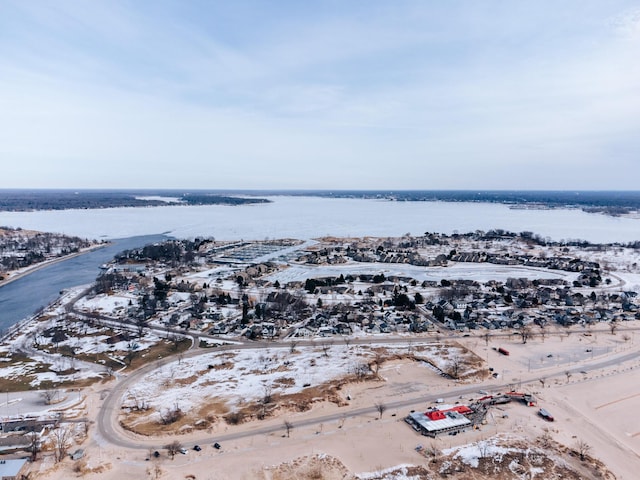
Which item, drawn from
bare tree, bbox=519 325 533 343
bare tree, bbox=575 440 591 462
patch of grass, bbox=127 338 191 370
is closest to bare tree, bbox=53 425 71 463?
patch of grass, bbox=127 338 191 370

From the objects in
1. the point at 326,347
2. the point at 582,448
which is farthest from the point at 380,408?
the point at 326,347

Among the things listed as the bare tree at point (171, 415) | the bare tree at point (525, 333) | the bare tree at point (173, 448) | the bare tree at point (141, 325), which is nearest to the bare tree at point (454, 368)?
the bare tree at point (525, 333)

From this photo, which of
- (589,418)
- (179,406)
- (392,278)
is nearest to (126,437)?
(179,406)

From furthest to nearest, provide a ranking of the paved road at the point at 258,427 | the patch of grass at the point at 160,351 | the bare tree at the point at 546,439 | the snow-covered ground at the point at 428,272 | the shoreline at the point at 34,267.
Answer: the snow-covered ground at the point at 428,272 → the shoreline at the point at 34,267 → the patch of grass at the point at 160,351 → the paved road at the point at 258,427 → the bare tree at the point at 546,439

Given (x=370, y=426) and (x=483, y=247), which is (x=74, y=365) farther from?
(x=483, y=247)

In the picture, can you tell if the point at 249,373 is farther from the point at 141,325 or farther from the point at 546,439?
the point at 546,439

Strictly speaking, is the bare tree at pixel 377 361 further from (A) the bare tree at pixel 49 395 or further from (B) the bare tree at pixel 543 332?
(A) the bare tree at pixel 49 395
